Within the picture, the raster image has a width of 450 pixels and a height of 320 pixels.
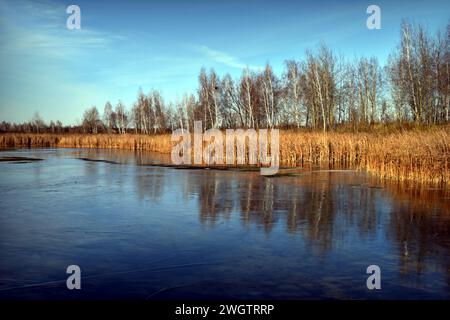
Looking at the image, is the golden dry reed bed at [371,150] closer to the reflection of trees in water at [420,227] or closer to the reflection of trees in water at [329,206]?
the reflection of trees in water at [329,206]

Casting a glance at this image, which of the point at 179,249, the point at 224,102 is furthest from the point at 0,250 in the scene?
the point at 224,102

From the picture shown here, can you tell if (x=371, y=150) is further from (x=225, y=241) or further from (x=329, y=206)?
(x=225, y=241)

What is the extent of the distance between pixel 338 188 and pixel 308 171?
4451mm

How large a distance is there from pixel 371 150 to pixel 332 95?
65.3 ft

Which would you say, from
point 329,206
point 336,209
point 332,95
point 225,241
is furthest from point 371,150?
point 332,95

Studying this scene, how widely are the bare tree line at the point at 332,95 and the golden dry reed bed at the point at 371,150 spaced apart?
7315 mm

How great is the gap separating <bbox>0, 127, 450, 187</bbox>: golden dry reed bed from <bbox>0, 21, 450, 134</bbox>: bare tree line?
732 centimetres

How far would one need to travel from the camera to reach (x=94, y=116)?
73688 mm

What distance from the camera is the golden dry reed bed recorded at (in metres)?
11.8

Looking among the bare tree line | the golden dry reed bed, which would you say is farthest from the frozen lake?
the bare tree line

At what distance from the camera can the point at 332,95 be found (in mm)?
34406

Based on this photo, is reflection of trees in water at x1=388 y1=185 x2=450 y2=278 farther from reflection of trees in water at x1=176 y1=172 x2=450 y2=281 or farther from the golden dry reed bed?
the golden dry reed bed

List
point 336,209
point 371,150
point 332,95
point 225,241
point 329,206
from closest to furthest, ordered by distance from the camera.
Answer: point 225,241, point 336,209, point 329,206, point 371,150, point 332,95

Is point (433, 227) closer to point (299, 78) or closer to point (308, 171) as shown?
point (308, 171)
